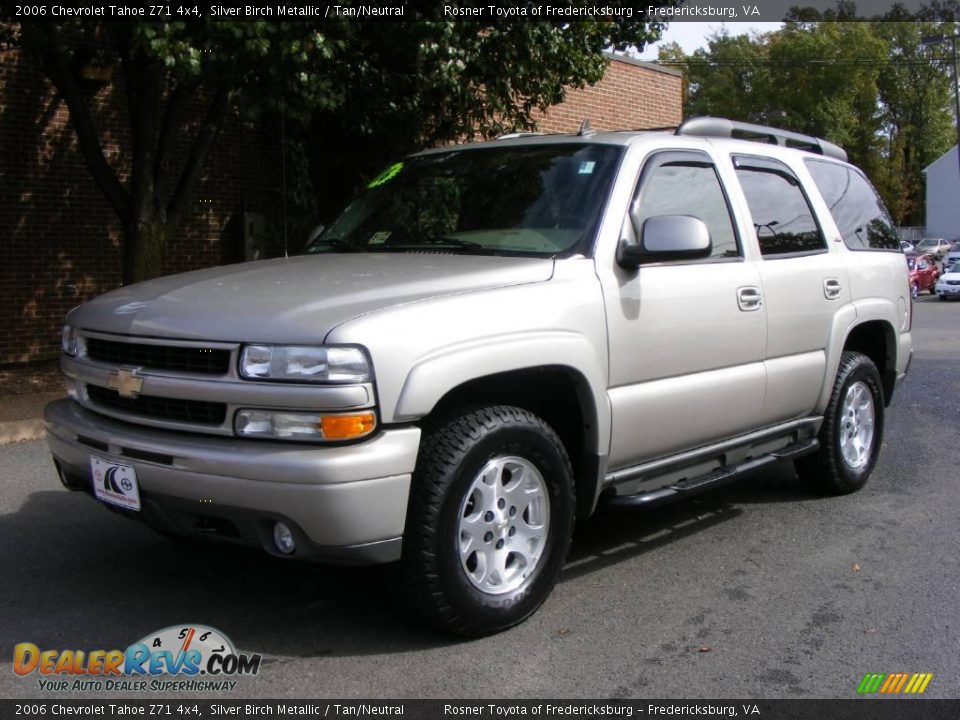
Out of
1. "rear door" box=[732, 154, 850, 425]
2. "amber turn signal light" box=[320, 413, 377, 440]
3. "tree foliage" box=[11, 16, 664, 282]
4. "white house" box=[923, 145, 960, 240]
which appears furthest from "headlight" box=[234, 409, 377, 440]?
"white house" box=[923, 145, 960, 240]

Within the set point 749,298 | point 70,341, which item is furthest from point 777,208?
point 70,341

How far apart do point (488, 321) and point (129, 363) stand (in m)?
1.39

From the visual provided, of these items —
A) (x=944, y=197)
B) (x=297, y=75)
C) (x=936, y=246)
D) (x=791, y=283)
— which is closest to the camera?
(x=791, y=283)

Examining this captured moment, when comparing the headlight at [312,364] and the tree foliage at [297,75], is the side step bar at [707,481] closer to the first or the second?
the headlight at [312,364]

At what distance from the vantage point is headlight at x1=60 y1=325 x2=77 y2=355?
4.34 m

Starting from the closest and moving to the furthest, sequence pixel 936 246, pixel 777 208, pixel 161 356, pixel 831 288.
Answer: pixel 161 356
pixel 777 208
pixel 831 288
pixel 936 246

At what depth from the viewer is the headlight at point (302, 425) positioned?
3.45 m

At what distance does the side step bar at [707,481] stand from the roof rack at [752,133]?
67.1 inches

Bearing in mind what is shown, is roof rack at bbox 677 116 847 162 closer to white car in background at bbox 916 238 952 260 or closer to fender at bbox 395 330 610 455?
fender at bbox 395 330 610 455

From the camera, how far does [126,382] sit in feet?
12.8

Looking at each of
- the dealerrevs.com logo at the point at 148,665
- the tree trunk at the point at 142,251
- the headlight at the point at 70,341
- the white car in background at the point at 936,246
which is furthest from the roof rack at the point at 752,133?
the white car in background at the point at 936,246

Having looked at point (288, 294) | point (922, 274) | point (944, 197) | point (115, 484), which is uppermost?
point (288, 294)

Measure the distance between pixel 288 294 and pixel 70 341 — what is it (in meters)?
1.18
